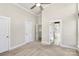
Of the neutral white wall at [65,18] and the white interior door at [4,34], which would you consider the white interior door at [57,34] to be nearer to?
the neutral white wall at [65,18]

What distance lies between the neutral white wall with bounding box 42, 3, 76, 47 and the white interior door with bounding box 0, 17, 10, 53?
1.73 m

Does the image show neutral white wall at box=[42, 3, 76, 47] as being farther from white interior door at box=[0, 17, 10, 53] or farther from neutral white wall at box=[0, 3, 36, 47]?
white interior door at box=[0, 17, 10, 53]

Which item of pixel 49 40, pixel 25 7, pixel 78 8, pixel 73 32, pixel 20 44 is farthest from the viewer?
pixel 49 40

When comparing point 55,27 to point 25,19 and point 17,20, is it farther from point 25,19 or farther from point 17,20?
point 17,20

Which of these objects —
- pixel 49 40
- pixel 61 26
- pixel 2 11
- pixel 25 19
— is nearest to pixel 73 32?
pixel 61 26

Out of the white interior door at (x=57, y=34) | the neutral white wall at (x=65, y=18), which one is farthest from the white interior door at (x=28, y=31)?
the white interior door at (x=57, y=34)

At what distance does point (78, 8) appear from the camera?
2.79 meters

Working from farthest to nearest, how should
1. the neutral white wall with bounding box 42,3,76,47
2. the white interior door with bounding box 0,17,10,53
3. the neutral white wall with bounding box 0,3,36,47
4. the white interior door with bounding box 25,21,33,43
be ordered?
the white interior door with bounding box 25,21,33,43
the neutral white wall with bounding box 0,3,36,47
the neutral white wall with bounding box 42,3,76,47
the white interior door with bounding box 0,17,10,53

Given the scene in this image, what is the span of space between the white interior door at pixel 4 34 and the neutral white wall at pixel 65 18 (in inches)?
68.1

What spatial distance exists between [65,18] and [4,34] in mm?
2561

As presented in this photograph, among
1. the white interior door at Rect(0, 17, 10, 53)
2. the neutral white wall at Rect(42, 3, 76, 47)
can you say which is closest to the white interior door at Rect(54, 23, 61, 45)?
the neutral white wall at Rect(42, 3, 76, 47)

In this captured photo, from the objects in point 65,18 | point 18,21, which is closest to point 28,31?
point 18,21

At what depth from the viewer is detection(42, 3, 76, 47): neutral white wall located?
3.05 m

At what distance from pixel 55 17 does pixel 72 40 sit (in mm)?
1279
